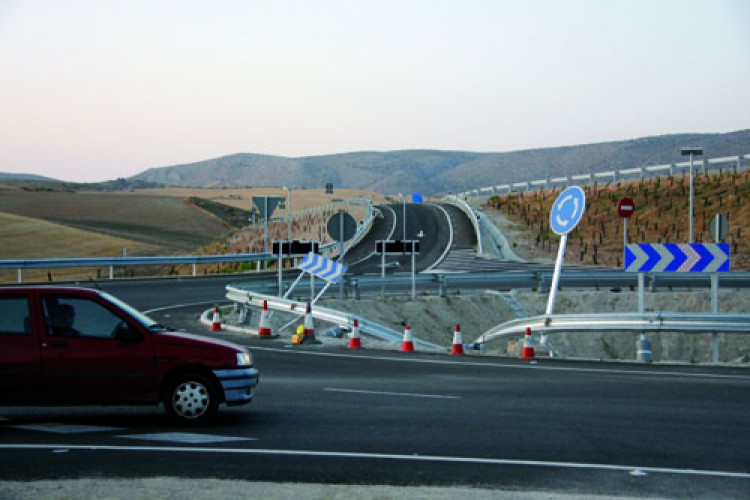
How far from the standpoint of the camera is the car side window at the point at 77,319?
35.7ft

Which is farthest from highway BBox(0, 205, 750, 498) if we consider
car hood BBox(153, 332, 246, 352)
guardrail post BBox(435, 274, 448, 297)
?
guardrail post BBox(435, 274, 448, 297)

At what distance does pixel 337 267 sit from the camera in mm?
25188

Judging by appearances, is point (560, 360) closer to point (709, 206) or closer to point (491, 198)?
point (709, 206)

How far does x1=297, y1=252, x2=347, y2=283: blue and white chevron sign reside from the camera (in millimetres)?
25172

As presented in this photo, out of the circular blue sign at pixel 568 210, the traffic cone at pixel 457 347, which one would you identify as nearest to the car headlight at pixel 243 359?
the traffic cone at pixel 457 347

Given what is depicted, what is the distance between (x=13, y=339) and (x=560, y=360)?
1060 cm

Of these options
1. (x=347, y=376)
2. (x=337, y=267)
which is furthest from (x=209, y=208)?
(x=347, y=376)

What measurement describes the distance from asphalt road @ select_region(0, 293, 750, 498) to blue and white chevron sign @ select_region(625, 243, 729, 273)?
4.86 m

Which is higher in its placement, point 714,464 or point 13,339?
point 13,339

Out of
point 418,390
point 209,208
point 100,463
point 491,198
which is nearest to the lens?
point 100,463

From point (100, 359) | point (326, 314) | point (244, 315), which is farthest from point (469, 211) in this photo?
point (100, 359)

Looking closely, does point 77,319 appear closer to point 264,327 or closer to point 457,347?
point 457,347

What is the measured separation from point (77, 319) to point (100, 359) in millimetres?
533

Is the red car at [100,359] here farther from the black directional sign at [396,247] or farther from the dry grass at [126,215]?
the dry grass at [126,215]
